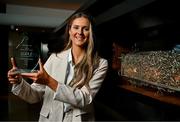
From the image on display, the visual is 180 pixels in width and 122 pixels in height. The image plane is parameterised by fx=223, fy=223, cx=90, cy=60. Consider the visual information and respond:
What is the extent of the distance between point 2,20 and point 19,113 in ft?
2.61

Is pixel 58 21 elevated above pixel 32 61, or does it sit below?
above

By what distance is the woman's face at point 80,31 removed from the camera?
84cm

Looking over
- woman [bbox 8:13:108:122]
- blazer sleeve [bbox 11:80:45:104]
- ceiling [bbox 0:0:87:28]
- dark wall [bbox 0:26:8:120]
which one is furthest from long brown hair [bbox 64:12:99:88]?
dark wall [bbox 0:26:8:120]

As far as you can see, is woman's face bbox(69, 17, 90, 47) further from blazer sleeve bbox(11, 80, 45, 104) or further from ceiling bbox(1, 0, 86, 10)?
ceiling bbox(1, 0, 86, 10)

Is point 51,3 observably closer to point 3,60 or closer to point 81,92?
point 3,60

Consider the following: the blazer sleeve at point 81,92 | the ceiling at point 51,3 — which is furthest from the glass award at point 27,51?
the blazer sleeve at point 81,92

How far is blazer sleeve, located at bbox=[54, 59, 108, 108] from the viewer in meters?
0.72

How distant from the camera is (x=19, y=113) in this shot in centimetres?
186

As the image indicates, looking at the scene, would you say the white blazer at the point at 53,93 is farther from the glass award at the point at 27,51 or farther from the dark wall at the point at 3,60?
the dark wall at the point at 3,60

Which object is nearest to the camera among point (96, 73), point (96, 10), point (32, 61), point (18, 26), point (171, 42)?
point (96, 73)

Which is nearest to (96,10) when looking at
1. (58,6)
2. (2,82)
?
(58,6)

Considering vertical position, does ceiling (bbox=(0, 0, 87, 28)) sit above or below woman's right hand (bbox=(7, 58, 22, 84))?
above

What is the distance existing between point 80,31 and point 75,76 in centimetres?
17

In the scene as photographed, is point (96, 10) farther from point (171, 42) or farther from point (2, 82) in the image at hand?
point (2, 82)
